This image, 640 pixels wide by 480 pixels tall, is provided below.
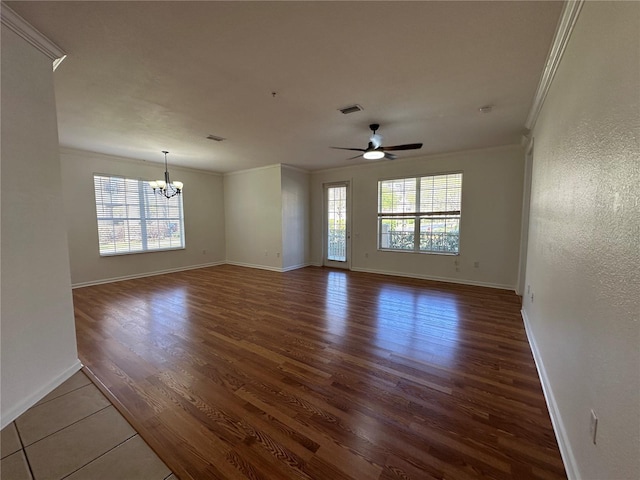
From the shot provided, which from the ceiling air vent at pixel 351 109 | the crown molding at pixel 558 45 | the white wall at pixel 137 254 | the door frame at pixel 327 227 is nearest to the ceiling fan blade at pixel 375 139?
the ceiling air vent at pixel 351 109

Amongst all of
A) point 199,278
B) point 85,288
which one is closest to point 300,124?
point 199,278

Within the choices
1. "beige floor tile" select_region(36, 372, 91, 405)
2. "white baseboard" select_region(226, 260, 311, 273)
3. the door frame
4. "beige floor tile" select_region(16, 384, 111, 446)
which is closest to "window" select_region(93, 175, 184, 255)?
"white baseboard" select_region(226, 260, 311, 273)

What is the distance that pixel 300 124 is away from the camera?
3.67 meters

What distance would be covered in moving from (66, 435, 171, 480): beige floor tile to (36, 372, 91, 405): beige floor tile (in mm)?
867

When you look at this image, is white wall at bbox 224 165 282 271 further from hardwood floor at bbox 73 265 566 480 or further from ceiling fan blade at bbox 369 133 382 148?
ceiling fan blade at bbox 369 133 382 148

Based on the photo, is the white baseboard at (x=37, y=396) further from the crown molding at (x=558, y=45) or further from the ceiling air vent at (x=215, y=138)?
the crown molding at (x=558, y=45)

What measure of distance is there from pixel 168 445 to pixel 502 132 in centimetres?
518

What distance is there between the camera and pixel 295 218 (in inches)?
274

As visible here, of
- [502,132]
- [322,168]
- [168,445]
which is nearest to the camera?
[168,445]

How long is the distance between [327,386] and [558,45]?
302 centimetres

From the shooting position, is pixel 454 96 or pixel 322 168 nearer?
pixel 454 96

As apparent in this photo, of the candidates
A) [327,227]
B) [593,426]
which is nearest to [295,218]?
[327,227]

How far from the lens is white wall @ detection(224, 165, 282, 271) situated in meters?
6.65

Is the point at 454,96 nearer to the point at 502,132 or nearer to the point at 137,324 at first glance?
the point at 502,132
